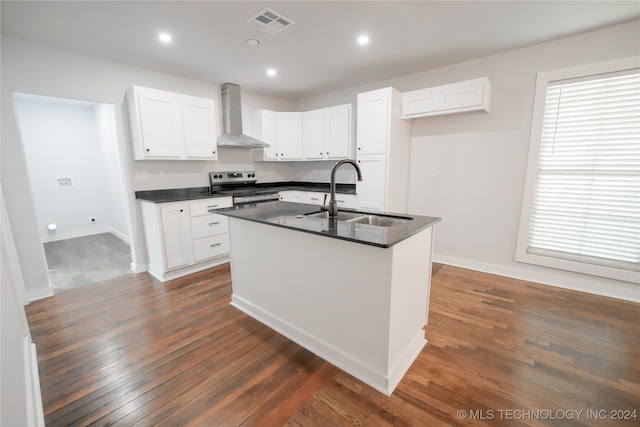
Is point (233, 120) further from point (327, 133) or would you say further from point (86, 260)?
point (86, 260)

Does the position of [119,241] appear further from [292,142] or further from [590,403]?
[590,403]

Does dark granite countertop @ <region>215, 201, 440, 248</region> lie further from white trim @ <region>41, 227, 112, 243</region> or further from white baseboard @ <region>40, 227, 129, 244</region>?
white trim @ <region>41, 227, 112, 243</region>

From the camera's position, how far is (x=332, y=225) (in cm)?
169

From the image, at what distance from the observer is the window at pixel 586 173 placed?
8.13ft

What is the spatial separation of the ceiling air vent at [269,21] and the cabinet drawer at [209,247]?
2440 mm

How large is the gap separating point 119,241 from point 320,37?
480 centimetres

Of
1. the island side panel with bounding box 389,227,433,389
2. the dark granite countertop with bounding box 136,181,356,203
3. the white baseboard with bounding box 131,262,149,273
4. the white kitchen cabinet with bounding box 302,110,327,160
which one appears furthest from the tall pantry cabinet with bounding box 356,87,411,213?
the white baseboard with bounding box 131,262,149,273

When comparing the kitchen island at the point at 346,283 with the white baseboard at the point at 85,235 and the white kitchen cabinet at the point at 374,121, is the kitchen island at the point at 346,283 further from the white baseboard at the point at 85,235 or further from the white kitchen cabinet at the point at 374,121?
the white baseboard at the point at 85,235

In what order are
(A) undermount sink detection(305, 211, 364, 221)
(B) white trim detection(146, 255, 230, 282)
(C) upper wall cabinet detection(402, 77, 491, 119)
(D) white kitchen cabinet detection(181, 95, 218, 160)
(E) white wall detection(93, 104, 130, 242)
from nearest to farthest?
(A) undermount sink detection(305, 211, 364, 221), (C) upper wall cabinet detection(402, 77, 491, 119), (B) white trim detection(146, 255, 230, 282), (D) white kitchen cabinet detection(181, 95, 218, 160), (E) white wall detection(93, 104, 130, 242)

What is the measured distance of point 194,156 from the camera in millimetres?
3490

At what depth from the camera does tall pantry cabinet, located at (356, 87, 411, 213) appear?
10.7 feet

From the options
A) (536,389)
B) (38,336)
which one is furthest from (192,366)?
(536,389)

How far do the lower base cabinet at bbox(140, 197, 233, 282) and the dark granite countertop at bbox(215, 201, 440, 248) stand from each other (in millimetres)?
1225

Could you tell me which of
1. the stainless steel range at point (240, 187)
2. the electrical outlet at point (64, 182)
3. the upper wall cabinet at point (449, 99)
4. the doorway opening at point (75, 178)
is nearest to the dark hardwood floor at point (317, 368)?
the stainless steel range at point (240, 187)
